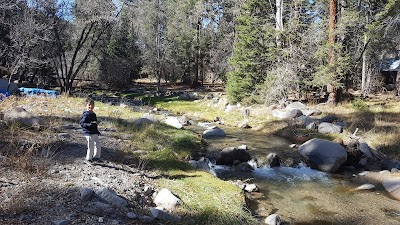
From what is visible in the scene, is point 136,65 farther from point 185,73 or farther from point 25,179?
point 25,179

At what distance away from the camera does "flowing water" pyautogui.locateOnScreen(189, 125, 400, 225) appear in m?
7.30

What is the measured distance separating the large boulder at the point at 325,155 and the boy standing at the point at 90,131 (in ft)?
24.5

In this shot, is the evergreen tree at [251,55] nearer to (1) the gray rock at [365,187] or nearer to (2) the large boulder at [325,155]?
(2) the large boulder at [325,155]

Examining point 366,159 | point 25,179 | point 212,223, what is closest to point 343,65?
point 366,159

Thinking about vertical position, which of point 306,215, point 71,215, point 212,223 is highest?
point 71,215

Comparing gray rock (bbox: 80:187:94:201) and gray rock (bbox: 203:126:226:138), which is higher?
gray rock (bbox: 80:187:94:201)

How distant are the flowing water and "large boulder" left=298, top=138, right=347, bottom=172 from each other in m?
0.33

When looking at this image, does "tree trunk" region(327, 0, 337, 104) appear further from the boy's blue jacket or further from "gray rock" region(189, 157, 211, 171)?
the boy's blue jacket

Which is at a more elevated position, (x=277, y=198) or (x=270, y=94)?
(x=270, y=94)

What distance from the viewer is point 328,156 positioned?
1132cm

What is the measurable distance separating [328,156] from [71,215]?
901 centimetres

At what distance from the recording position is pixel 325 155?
37.4 feet

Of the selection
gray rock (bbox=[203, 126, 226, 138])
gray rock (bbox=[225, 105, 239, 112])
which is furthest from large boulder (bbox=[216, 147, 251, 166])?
gray rock (bbox=[225, 105, 239, 112])

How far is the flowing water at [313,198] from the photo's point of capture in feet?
24.0
